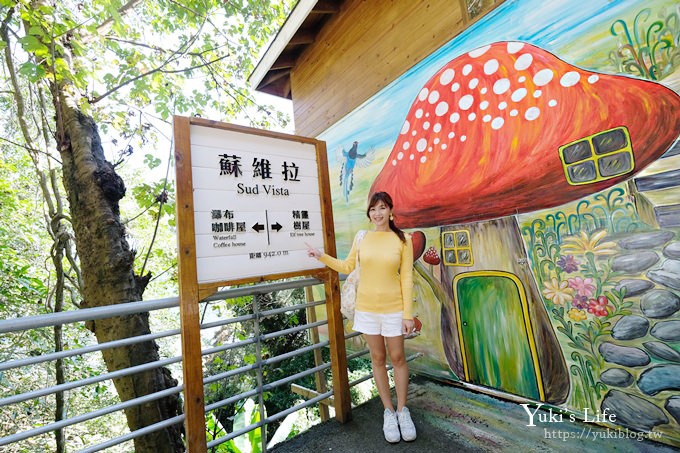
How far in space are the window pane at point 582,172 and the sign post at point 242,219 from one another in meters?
1.58

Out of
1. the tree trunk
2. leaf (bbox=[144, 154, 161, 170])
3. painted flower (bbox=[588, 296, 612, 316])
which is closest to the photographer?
painted flower (bbox=[588, 296, 612, 316])

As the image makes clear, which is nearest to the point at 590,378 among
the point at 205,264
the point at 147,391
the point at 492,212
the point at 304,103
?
the point at 492,212

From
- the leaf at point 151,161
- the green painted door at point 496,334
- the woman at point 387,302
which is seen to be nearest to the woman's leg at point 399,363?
the woman at point 387,302

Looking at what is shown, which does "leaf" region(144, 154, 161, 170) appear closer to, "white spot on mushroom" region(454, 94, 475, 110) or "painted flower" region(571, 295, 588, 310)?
"white spot on mushroom" region(454, 94, 475, 110)

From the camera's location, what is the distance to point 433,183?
2.73 metres

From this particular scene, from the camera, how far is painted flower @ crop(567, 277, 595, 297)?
6.05 feet

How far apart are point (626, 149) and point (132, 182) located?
12718 mm

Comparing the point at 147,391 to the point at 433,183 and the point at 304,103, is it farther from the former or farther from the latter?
the point at 304,103

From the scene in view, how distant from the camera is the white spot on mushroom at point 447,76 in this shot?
2.56 m

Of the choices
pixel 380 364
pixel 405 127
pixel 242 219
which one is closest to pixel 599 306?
pixel 380 364

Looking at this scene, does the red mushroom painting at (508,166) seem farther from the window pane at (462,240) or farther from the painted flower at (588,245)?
the painted flower at (588,245)

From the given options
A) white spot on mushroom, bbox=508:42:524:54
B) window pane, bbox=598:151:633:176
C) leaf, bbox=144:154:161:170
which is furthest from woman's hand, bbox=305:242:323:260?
leaf, bbox=144:154:161:170

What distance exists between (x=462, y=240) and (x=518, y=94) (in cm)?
114

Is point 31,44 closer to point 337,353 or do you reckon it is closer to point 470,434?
point 337,353
